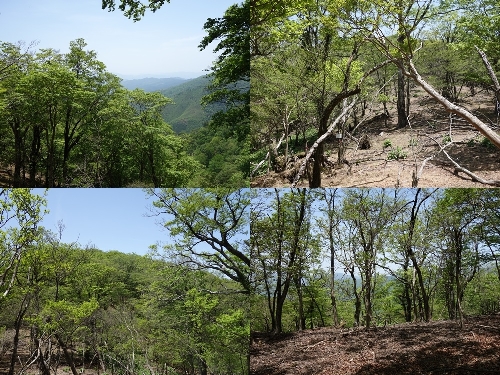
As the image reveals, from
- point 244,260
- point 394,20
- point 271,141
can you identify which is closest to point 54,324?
point 244,260

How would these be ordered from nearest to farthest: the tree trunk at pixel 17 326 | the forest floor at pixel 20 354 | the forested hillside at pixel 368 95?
the forested hillside at pixel 368 95
the tree trunk at pixel 17 326
the forest floor at pixel 20 354

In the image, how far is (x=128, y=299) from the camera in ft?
24.5

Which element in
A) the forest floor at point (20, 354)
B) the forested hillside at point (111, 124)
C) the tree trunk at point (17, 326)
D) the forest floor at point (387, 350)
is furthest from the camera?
the forest floor at point (20, 354)

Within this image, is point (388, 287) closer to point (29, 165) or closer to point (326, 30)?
point (326, 30)

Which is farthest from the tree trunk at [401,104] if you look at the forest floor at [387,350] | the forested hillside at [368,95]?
the forest floor at [387,350]

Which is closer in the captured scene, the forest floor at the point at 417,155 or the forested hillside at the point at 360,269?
the forest floor at the point at 417,155

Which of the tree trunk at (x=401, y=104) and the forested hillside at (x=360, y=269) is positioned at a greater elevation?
the tree trunk at (x=401, y=104)

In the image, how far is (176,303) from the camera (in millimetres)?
6098

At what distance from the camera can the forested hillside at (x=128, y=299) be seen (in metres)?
5.39

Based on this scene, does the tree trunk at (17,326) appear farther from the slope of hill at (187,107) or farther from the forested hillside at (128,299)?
the slope of hill at (187,107)

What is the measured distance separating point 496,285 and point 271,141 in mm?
4601

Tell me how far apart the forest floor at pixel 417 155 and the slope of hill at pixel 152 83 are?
1.86 metres

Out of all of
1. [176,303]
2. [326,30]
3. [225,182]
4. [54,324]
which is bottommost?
[54,324]

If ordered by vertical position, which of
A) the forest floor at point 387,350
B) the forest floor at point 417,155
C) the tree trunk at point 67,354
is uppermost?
the forest floor at point 417,155
